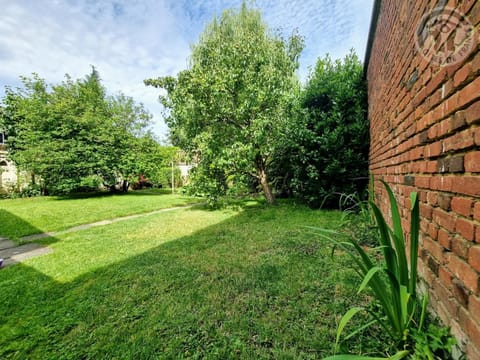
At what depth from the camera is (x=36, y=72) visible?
36.7 feet

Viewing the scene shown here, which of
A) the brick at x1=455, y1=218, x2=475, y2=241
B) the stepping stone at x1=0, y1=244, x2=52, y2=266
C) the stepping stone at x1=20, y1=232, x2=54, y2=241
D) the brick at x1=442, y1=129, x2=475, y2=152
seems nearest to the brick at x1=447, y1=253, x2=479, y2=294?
the brick at x1=455, y1=218, x2=475, y2=241

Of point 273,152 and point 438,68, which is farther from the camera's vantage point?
point 273,152

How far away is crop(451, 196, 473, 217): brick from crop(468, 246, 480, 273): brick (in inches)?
5.5

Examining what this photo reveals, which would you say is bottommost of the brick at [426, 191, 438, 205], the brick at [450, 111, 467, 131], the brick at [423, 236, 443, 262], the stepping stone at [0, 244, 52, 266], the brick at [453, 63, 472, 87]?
the stepping stone at [0, 244, 52, 266]

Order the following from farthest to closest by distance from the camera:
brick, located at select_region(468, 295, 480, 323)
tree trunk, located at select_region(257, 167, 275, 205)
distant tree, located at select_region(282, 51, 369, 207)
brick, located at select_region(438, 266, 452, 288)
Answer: tree trunk, located at select_region(257, 167, 275, 205) → distant tree, located at select_region(282, 51, 369, 207) → brick, located at select_region(438, 266, 452, 288) → brick, located at select_region(468, 295, 480, 323)

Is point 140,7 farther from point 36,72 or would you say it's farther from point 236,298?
point 36,72

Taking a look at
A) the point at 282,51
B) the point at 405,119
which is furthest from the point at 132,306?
the point at 282,51

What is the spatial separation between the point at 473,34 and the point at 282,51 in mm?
10334

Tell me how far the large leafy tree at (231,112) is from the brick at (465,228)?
204 inches

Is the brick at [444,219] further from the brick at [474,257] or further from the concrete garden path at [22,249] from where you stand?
the concrete garden path at [22,249]

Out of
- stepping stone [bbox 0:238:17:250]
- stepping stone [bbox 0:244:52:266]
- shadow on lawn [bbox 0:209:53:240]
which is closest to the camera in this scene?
stepping stone [bbox 0:244:52:266]

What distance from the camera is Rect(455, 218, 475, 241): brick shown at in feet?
2.70

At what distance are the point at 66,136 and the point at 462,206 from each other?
48.4 feet

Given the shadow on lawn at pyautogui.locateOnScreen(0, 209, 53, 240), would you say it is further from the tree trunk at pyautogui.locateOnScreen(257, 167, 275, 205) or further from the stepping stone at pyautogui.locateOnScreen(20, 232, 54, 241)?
the tree trunk at pyautogui.locateOnScreen(257, 167, 275, 205)
